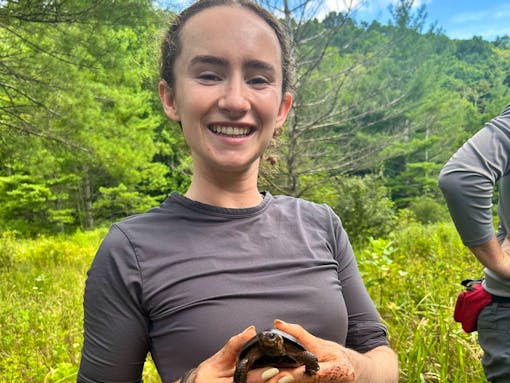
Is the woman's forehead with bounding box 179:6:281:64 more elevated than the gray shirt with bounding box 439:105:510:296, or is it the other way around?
the woman's forehead with bounding box 179:6:281:64

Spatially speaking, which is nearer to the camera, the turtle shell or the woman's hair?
the turtle shell

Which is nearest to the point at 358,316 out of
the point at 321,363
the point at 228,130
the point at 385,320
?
the point at 321,363

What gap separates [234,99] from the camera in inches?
35.3

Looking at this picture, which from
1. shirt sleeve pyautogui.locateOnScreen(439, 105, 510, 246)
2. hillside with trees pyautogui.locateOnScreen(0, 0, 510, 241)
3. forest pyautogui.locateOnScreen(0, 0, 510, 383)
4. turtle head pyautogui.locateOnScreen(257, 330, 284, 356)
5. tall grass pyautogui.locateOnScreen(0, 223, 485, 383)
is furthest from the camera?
hillside with trees pyautogui.locateOnScreen(0, 0, 510, 241)

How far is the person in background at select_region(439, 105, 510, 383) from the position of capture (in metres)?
1.35

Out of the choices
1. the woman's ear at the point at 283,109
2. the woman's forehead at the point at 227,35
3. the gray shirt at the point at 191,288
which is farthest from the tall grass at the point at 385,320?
the woman's forehead at the point at 227,35

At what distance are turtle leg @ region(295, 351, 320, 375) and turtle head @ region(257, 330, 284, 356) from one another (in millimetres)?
41

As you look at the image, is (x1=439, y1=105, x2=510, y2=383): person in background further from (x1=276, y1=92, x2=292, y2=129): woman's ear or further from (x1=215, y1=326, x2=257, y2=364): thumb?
(x1=215, y1=326, x2=257, y2=364): thumb

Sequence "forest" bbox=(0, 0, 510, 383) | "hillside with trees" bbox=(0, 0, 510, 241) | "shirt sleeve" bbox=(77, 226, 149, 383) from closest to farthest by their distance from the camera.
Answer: "shirt sleeve" bbox=(77, 226, 149, 383)
"forest" bbox=(0, 0, 510, 383)
"hillside with trees" bbox=(0, 0, 510, 241)

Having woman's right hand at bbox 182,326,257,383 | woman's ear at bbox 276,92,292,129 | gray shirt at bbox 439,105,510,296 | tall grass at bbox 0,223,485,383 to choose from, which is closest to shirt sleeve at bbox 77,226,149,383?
woman's right hand at bbox 182,326,257,383

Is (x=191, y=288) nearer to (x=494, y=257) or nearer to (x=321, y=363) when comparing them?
(x=321, y=363)

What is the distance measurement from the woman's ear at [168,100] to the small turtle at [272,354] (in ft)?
1.85

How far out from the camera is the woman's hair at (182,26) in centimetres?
98

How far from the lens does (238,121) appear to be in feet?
3.00
